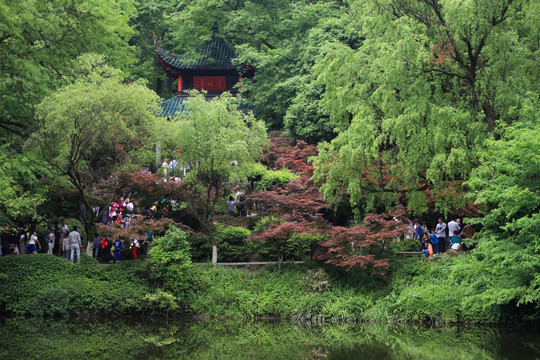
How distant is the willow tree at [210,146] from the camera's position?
20.6 meters

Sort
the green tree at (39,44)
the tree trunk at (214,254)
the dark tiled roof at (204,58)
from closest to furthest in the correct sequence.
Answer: the green tree at (39,44), the tree trunk at (214,254), the dark tiled roof at (204,58)

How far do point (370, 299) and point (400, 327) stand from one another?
156cm

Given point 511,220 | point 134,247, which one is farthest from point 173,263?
point 511,220

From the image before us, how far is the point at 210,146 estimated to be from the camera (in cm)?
2062

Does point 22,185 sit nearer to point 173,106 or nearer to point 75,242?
point 75,242

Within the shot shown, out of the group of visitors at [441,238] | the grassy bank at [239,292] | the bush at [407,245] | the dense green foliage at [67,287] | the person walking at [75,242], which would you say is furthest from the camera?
the bush at [407,245]

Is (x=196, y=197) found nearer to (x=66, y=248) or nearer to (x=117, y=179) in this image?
(x=117, y=179)

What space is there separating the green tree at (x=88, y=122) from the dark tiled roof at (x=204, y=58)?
45.1ft

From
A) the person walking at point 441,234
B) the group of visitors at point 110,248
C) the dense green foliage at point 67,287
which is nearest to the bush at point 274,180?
the group of visitors at point 110,248

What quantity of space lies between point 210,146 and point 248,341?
6732mm

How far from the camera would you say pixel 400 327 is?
18094mm

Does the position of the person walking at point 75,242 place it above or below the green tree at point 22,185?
below

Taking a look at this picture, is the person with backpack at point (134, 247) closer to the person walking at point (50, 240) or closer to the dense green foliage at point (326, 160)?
the dense green foliage at point (326, 160)

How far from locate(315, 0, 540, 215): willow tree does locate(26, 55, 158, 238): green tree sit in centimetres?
610
